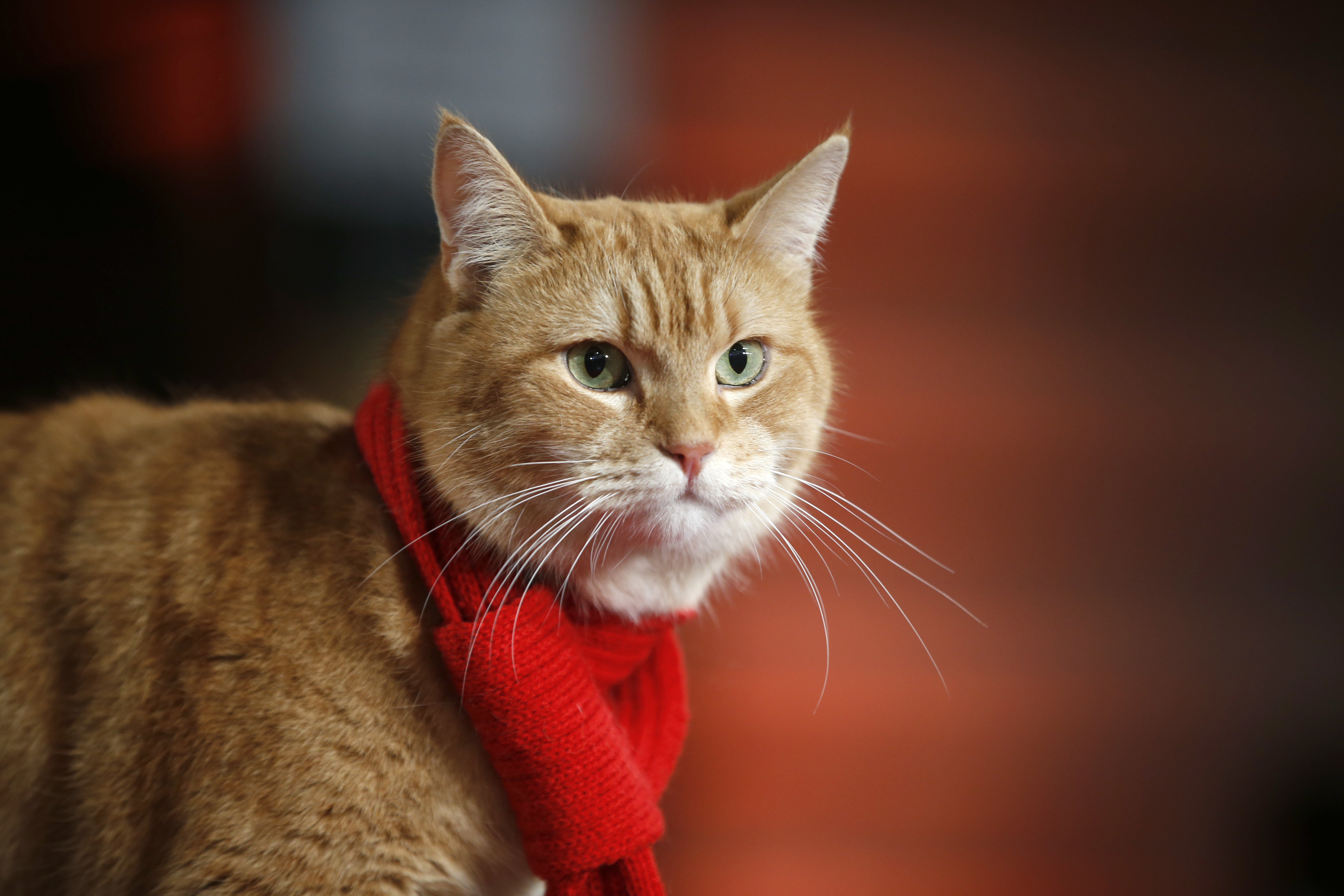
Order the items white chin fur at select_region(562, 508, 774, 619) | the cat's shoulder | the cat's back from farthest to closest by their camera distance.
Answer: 1. the cat's shoulder
2. white chin fur at select_region(562, 508, 774, 619)
3. the cat's back

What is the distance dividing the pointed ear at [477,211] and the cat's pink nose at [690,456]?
342 mm

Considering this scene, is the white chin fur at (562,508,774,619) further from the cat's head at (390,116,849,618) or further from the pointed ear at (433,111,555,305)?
the pointed ear at (433,111,555,305)

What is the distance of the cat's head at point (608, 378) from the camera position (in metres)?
1.05

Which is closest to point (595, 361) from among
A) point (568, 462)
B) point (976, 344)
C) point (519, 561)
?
point (568, 462)

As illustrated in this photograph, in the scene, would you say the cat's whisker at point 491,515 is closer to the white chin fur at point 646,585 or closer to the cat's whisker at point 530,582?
the cat's whisker at point 530,582

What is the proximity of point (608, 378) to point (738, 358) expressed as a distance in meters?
0.19

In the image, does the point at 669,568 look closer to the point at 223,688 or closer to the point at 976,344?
the point at 223,688

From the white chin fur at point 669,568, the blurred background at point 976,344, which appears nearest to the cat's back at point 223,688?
the white chin fur at point 669,568

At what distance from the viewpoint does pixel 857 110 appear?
229 cm

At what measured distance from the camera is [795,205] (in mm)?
1247

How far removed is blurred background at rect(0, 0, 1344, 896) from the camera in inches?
82.4

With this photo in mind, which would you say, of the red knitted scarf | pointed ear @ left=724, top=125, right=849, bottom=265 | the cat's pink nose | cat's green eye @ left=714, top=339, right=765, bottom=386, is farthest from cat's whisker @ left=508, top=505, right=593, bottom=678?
pointed ear @ left=724, top=125, right=849, bottom=265

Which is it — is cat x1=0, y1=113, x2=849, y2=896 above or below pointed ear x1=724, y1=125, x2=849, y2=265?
below

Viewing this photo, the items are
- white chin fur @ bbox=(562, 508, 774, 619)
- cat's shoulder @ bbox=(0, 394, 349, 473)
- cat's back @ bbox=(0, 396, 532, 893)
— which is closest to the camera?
cat's back @ bbox=(0, 396, 532, 893)
